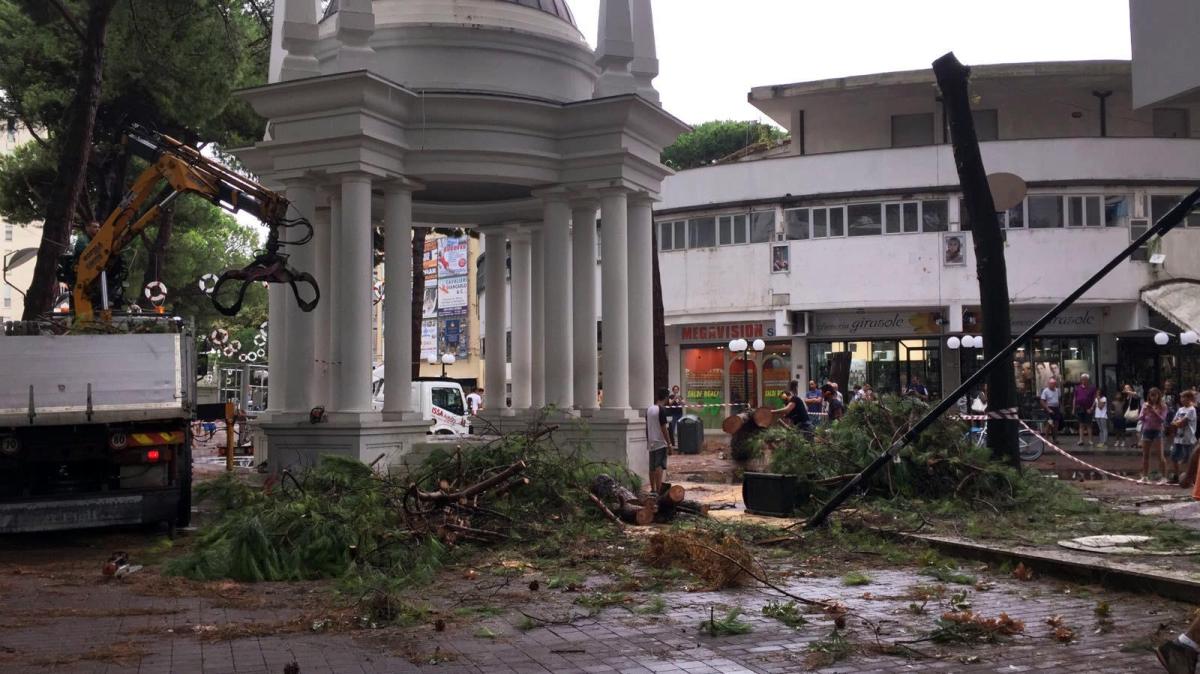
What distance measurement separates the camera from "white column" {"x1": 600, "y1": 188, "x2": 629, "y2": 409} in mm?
18109

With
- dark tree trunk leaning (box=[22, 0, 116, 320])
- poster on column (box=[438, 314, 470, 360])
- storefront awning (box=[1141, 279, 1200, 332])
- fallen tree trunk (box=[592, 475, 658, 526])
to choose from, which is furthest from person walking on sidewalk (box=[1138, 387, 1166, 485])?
poster on column (box=[438, 314, 470, 360])

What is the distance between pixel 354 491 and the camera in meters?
12.3

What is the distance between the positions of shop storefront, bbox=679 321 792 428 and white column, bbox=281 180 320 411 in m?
24.6

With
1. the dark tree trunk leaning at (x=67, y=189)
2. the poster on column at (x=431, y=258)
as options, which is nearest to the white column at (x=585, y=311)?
the dark tree trunk leaning at (x=67, y=189)

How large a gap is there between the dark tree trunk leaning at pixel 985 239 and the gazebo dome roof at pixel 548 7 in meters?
6.40

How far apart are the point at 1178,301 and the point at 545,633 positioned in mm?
32895

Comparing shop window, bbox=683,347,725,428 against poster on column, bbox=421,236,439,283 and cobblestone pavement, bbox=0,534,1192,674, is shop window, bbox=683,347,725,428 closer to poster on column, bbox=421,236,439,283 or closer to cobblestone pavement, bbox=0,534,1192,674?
poster on column, bbox=421,236,439,283

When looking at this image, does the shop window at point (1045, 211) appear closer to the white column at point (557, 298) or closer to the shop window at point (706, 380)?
the shop window at point (706, 380)

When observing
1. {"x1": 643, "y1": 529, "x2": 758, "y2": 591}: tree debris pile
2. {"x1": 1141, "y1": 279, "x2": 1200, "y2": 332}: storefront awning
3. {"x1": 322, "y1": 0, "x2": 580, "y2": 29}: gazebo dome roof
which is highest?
{"x1": 322, "y1": 0, "x2": 580, "y2": 29}: gazebo dome roof

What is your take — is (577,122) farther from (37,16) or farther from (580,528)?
(37,16)

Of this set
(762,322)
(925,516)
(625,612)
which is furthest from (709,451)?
(625,612)

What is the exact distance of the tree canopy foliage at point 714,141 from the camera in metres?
65.8

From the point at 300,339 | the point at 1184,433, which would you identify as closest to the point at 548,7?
the point at 300,339

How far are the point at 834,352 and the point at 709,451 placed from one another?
12138 millimetres
